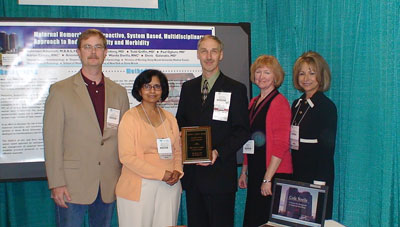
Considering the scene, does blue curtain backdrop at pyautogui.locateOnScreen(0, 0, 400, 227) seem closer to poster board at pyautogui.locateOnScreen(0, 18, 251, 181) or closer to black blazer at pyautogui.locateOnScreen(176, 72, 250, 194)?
poster board at pyautogui.locateOnScreen(0, 18, 251, 181)

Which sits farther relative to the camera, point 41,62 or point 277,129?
point 41,62

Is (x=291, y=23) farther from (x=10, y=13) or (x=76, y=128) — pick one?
(x=10, y=13)

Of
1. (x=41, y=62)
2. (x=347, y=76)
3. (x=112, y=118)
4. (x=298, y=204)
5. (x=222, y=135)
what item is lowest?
(x=298, y=204)

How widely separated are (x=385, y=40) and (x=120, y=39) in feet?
7.02

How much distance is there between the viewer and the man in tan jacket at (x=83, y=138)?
233 cm

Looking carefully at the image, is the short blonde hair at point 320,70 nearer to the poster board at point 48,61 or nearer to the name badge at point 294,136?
the name badge at point 294,136

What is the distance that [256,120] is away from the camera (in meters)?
2.61

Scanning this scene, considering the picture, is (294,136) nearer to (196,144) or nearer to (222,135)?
(222,135)

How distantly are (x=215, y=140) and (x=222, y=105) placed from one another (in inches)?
9.7

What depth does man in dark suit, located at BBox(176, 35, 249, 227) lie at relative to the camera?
243 cm

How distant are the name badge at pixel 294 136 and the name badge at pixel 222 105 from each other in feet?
1.68

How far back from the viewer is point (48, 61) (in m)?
3.14

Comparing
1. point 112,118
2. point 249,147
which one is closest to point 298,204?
point 249,147

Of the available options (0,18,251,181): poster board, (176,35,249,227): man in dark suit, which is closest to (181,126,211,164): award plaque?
(176,35,249,227): man in dark suit
